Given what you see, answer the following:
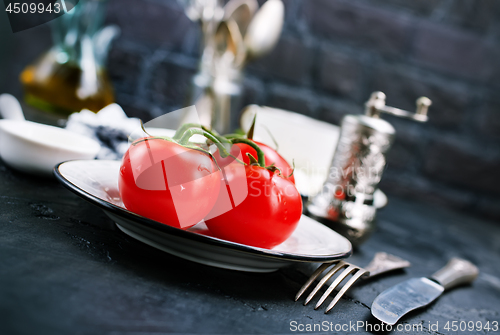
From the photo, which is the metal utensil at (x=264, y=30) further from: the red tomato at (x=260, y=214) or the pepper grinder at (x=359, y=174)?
the red tomato at (x=260, y=214)

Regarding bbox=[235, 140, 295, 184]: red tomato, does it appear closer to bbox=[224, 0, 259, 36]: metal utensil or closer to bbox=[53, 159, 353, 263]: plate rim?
bbox=[53, 159, 353, 263]: plate rim

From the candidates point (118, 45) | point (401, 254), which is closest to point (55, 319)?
A: point (401, 254)

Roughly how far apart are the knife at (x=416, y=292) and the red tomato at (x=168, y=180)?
165 millimetres

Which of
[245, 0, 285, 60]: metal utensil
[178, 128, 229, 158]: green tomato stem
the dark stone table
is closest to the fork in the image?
the dark stone table

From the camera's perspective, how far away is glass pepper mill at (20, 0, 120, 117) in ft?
2.55

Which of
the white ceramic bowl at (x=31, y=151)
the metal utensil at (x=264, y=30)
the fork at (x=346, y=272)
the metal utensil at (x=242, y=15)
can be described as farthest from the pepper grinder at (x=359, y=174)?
the metal utensil at (x=242, y=15)

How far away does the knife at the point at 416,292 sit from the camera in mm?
335

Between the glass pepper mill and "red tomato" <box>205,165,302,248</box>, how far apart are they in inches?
22.7

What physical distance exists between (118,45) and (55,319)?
3.34ft

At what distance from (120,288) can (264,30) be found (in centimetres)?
69

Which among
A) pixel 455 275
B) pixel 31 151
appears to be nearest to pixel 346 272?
pixel 455 275

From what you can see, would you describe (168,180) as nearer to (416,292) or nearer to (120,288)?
(120,288)

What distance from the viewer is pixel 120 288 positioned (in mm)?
270

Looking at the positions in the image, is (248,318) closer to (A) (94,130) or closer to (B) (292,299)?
(B) (292,299)
